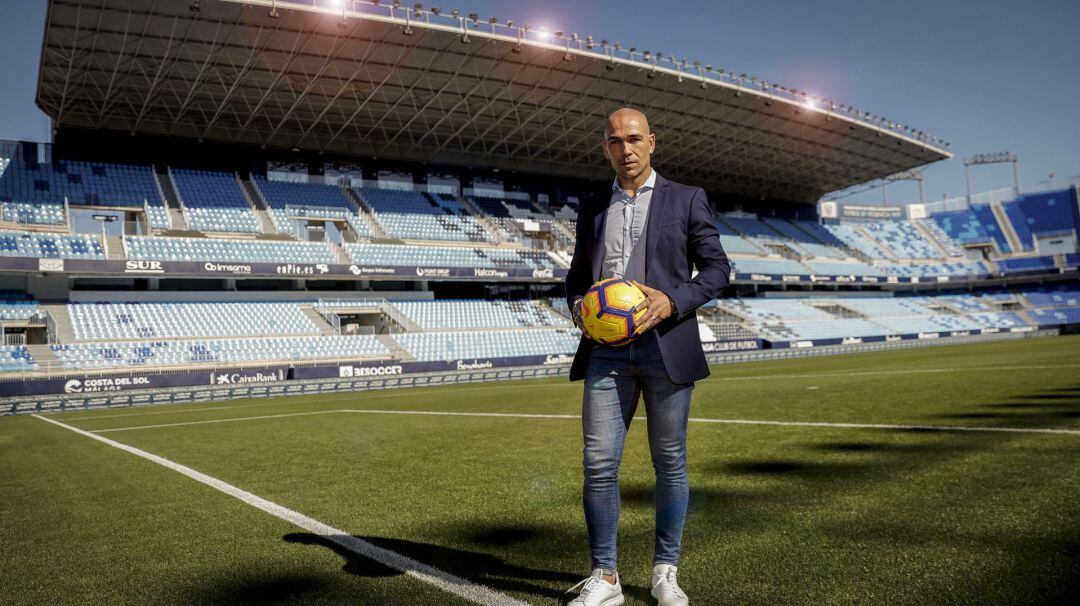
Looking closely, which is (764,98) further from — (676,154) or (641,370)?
(641,370)

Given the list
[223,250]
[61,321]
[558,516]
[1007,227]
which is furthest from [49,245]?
[1007,227]

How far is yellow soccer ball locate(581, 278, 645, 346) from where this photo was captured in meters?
3.01

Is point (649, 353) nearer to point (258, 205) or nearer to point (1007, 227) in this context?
point (258, 205)

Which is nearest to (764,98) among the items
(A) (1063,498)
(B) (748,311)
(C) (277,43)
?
(B) (748,311)

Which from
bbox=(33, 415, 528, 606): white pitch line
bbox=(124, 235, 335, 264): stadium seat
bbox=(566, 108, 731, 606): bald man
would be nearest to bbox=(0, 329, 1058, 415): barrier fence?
bbox=(124, 235, 335, 264): stadium seat

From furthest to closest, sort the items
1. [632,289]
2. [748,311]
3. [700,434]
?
1. [748,311]
2. [700,434]
3. [632,289]

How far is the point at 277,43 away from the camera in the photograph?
96.6 feet

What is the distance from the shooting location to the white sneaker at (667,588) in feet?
9.61

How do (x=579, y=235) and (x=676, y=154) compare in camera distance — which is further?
(x=676, y=154)

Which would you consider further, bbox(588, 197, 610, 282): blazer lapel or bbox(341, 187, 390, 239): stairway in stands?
bbox(341, 187, 390, 239): stairway in stands

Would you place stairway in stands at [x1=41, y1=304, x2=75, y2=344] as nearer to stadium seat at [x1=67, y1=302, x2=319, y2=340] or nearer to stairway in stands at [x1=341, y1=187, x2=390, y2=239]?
stadium seat at [x1=67, y1=302, x2=319, y2=340]

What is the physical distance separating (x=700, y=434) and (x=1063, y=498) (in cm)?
426

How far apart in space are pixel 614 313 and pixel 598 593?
1205 mm

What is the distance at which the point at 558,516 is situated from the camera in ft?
15.6
